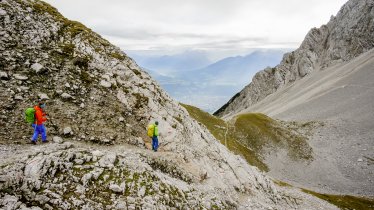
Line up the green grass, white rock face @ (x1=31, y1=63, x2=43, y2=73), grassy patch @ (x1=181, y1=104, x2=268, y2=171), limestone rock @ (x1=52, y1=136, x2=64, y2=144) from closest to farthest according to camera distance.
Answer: limestone rock @ (x1=52, y1=136, x2=64, y2=144) < white rock face @ (x1=31, y1=63, x2=43, y2=73) < grassy patch @ (x1=181, y1=104, x2=268, y2=171) < the green grass

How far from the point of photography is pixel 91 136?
2336cm

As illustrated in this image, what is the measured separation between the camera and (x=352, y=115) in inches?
4055

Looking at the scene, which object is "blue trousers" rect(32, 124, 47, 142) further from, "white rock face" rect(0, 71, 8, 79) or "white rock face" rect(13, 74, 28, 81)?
"white rock face" rect(0, 71, 8, 79)

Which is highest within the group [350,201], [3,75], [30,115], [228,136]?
[3,75]

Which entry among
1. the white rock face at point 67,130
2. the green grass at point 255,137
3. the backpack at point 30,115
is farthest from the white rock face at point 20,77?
the green grass at point 255,137

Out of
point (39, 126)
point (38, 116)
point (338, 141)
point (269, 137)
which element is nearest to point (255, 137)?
point (269, 137)

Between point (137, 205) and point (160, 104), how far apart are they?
51.5 ft

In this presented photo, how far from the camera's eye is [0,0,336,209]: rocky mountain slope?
54.7ft

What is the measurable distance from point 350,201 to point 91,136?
58.4m

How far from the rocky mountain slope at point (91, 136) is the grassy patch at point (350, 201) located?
1072 inches

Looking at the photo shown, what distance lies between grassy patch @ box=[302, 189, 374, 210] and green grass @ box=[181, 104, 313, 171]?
17.4 metres

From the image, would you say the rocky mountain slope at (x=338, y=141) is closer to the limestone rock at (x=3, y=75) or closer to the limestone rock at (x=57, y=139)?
the limestone rock at (x=57, y=139)

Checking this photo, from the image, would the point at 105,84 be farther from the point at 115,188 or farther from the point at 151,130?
the point at 115,188

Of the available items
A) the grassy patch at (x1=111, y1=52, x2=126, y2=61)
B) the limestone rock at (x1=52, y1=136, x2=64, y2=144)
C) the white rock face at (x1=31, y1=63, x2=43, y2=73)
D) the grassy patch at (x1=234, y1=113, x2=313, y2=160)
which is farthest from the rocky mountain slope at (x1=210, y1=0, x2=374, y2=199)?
the white rock face at (x1=31, y1=63, x2=43, y2=73)
